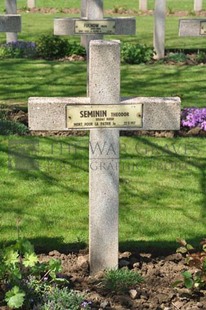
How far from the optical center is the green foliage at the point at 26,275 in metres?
4.53

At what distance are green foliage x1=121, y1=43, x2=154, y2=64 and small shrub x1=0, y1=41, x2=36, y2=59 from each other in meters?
1.73

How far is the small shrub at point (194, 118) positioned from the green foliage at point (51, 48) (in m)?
5.44

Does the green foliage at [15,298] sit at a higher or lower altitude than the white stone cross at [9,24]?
lower

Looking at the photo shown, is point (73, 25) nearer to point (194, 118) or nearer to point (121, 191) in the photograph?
point (194, 118)

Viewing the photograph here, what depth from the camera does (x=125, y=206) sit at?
675 cm

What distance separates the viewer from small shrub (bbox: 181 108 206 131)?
29.8ft

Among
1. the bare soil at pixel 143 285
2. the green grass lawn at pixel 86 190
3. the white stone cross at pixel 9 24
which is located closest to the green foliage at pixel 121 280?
the bare soil at pixel 143 285

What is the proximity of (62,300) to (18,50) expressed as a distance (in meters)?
10.2

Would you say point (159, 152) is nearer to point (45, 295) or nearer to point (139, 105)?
point (139, 105)

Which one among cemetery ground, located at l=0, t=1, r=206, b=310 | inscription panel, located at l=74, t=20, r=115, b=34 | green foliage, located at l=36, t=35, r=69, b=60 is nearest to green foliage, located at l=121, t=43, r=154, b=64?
green foliage, located at l=36, t=35, r=69, b=60

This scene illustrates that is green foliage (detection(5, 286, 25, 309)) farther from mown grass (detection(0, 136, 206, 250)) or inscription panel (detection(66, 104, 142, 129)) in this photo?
mown grass (detection(0, 136, 206, 250))

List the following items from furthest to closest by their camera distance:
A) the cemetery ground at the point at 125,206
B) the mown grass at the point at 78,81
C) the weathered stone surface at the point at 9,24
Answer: the mown grass at the point at 78,81 < the weathered stone surface at the point at 9,24 < the cemetery ground at the point at 125,206

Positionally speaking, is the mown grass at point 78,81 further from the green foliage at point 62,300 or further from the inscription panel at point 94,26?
the green foliage at point 62,300

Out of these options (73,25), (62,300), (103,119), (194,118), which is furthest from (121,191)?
(73,25)
